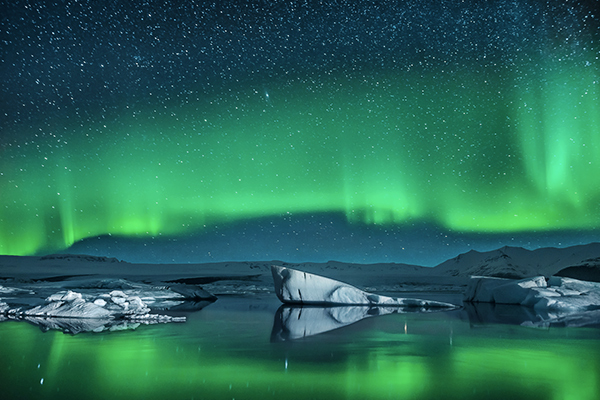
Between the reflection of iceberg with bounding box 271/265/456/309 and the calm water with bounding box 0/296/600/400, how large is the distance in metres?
9.50

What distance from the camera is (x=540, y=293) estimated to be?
1800 cm

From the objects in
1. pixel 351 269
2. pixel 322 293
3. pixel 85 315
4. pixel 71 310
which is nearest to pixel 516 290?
pixel 322 293

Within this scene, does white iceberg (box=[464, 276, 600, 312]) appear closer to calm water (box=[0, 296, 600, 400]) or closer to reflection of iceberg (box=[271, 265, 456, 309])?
reflection of iceberg (box=[271, 265, 456, 309])

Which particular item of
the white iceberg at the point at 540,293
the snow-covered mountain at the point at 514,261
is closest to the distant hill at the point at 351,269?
the snow-covered mountain at the point at 514,261

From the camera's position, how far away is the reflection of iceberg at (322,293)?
1817 cm

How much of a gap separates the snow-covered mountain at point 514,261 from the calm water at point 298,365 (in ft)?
230

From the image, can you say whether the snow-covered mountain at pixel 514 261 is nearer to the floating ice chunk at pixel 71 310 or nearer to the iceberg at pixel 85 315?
the iceberg at pixel 85 315

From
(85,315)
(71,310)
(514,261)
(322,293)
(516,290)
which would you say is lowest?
(514,261)

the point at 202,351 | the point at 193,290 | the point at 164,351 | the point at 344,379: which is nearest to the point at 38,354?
the point at 164,351

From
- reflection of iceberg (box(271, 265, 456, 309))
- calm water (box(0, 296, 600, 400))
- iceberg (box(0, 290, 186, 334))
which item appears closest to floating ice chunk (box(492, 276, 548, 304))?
reflection of iceberg (box(271, 265, 456, 309))

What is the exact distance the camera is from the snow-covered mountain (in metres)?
73.1

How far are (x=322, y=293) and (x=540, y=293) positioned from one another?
8.71 metres

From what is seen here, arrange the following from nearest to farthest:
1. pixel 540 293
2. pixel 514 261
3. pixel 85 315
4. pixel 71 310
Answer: pixel 85 315
pixel 71 310
pixel 540 293
pixel 514 261

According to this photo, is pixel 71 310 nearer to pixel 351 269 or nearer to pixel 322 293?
pixel 322 293
